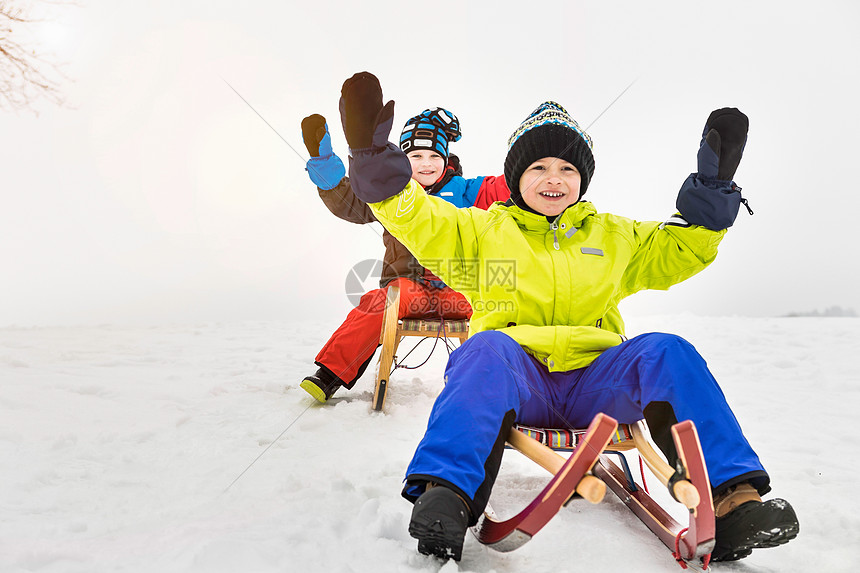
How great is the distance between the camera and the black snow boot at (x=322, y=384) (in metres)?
2.46

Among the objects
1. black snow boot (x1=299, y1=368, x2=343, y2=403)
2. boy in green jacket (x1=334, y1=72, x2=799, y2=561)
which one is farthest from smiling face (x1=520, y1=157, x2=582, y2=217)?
black snow boot (x1=299, y1=368, x2=343, y2=403)

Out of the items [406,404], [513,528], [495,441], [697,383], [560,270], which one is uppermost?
[560,270]

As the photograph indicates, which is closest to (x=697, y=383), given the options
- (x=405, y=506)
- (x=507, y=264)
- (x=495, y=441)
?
(x=495, y=441)

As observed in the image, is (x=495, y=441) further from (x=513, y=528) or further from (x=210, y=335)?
(x=210, y=335)

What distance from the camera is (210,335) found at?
479 cm

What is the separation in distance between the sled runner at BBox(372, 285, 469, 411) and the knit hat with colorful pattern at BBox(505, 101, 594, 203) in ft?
3.38

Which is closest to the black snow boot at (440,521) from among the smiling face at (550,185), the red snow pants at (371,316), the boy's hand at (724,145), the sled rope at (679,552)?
the sled rope at (679,552)

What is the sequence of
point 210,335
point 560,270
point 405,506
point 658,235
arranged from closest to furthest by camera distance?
point 405,506
point 560,270
point 658,235
point 210,335

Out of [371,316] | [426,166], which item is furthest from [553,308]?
[426,166]

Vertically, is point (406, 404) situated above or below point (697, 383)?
below

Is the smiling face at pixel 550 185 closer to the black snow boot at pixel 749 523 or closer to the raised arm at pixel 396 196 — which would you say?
the raised arm at pixel 396 196

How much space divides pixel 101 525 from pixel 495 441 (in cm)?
93

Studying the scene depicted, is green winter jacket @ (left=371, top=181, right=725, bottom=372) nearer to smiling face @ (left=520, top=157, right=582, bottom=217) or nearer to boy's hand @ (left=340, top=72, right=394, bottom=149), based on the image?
smiling face @ (left=520, top=157, right=582, bottom=217)

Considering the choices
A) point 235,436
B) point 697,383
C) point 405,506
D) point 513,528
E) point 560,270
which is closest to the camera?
point 513,528
